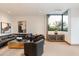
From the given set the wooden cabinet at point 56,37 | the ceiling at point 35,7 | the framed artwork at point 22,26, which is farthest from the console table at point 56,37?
the ceiling at point 35,7

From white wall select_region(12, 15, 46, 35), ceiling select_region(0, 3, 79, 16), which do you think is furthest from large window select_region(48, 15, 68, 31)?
ceiling select_region(0, 3, 79, 16)

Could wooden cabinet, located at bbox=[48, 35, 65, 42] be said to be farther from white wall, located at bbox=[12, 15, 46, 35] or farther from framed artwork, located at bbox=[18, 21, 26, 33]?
framed artwork, located at bbox=[18, 21, 26, 33]

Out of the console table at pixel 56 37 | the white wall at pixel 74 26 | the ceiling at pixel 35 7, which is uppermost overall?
the ceiling at pixel 35 7

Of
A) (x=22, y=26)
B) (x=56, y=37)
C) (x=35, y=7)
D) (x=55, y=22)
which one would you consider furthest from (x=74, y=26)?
(x=22, y=26)

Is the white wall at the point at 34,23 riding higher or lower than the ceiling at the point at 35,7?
lower

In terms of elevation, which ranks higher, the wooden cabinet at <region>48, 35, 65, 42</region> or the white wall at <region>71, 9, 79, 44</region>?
the white wall at <region>71, 9, 79, 44</region>

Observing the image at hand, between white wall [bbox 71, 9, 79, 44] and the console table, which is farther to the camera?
the console table

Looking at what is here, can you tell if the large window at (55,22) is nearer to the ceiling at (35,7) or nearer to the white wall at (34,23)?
the white wall at (34,23)

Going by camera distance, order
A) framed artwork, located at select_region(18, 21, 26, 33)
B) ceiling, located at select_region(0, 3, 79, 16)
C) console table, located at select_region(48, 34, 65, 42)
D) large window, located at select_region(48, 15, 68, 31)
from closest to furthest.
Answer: ceiling, located at select_region(0, 3, 79, 16), console table, located at select_region(48, 34, 65, 42), large window, located at select_region(48, 15, 68, 31), framed artwork, located at select_region(18, 21, 26, 33)

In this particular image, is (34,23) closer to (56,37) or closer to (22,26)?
(22,26)

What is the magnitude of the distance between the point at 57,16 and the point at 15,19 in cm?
466

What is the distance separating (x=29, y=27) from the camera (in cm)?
1502

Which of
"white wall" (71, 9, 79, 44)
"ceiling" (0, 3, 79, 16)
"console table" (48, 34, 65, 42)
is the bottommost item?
"console table" (48, 34, 65, 42)

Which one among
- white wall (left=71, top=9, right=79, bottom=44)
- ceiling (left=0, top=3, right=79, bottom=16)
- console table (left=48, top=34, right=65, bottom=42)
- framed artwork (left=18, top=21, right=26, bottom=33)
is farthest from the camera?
framed artwork (left=18, top=21, right=26, bottom=33)
